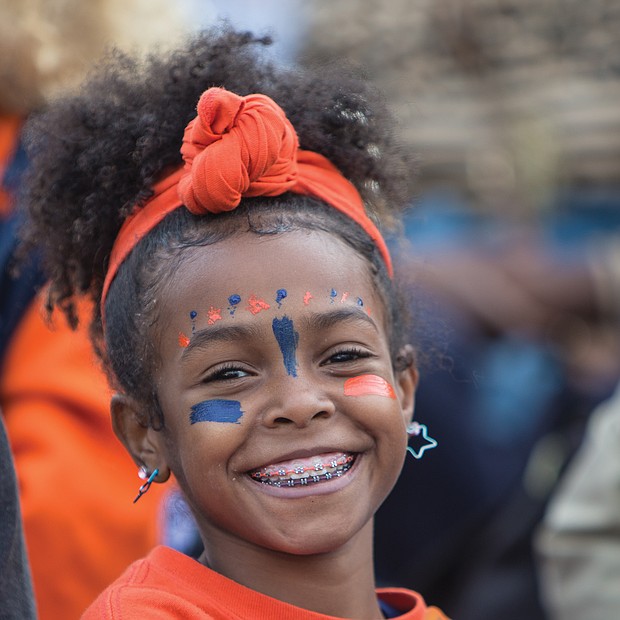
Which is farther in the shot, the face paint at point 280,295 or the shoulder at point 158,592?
the face paint at point 280,295

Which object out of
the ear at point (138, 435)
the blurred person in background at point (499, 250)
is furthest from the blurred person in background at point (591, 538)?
the ear at point (138, 435)

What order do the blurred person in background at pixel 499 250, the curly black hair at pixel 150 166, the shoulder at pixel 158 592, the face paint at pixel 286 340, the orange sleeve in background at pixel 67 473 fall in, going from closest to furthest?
the shoulder at pixel 158 592 → the face paint at pixel 286 340 → the curly black hair at pixel 150 166 → the orange sleeve in background at pixel 67 473 → the blurred person in background at pixel 499 250

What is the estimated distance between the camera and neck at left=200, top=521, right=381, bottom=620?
1.95m

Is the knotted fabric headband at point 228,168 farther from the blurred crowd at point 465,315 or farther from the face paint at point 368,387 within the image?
the blurred crowd at point 465,315

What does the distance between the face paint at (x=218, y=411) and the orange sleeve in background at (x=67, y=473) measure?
0.66m

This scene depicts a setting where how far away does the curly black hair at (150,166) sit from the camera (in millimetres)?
2020

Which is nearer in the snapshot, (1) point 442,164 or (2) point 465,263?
(2) point 465,263

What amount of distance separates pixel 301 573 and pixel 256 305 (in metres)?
0.50

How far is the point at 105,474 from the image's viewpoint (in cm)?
265

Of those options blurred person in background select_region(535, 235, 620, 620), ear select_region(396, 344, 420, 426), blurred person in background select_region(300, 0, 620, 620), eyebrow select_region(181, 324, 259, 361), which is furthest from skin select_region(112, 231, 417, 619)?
blurred person in background select_region(300, 0, 620, 620)

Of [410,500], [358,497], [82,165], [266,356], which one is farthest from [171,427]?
[410,500]

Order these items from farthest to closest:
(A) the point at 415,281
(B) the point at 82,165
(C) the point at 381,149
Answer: (A) the point at 415,281, (C) the point at 381,149, (B) the point at 82,165

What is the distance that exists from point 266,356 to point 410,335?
0.60 metres

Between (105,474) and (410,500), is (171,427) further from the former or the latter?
(410,500)
